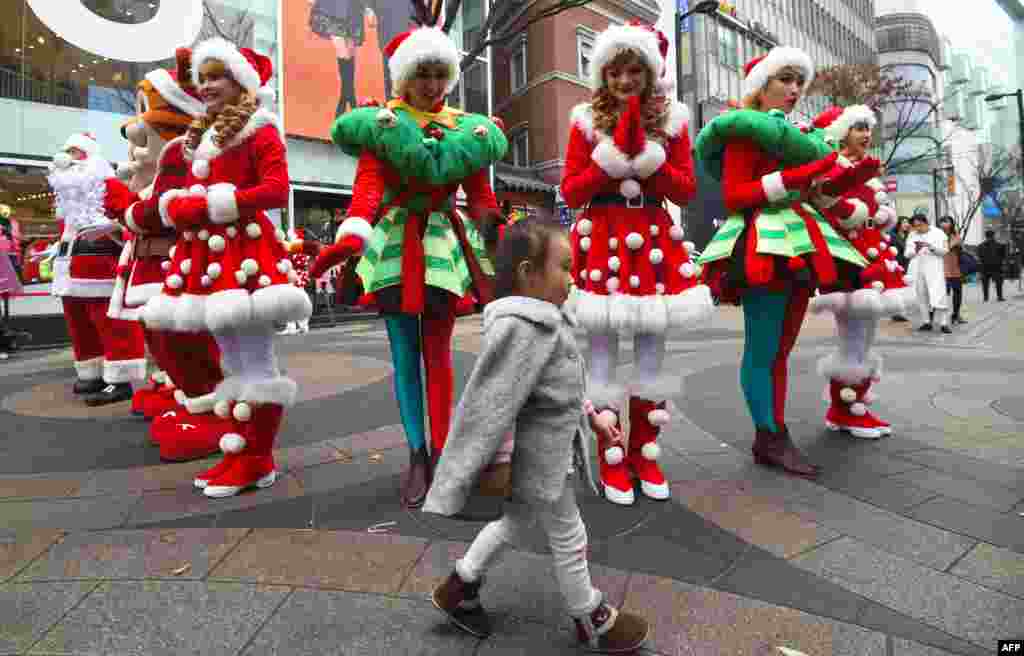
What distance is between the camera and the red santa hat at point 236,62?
296 centimetres

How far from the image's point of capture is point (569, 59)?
2386cm

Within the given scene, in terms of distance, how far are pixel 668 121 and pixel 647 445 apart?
1442 millimetres

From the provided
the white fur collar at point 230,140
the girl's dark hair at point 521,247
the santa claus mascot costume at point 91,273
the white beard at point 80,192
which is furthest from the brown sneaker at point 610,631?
the white beard at point 80,192

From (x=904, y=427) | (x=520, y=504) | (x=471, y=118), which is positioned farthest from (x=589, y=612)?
(x=904, y=427)

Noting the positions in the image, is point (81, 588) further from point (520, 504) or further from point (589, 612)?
point (589, 612)

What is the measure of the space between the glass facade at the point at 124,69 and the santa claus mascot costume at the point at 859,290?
23.0ft

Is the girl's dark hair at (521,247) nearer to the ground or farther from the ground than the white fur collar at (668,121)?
nearer to the ground

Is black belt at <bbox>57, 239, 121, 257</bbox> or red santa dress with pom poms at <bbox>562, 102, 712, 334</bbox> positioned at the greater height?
black belt at <bbox>57, 239, 121, 257</bbox>

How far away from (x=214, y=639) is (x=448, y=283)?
158 cm

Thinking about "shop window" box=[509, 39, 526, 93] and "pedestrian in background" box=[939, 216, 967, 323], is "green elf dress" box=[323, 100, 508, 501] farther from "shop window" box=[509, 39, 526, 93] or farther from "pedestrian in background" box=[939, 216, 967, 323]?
"shop window" box=[509, 39, 526, 93]

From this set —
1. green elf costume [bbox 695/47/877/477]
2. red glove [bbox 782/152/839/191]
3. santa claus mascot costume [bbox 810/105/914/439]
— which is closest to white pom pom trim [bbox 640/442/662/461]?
green elf costume [bbox 695/47/877/477]

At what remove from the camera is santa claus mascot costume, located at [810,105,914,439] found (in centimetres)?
344

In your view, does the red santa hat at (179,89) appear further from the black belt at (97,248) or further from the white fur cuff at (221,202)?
the black belt at (97,248)

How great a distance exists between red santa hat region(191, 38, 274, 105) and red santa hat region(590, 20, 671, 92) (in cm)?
162
